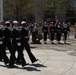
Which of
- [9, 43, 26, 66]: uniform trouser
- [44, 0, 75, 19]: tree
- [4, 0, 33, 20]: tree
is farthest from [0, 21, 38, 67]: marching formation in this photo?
[44, 0, 75, 19]: tree

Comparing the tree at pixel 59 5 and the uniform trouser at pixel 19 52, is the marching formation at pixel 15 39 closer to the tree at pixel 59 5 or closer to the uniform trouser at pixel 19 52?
the uniform trouser at pixel 19 52

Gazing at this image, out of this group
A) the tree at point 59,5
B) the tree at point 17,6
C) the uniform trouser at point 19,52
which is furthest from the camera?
the tree at point 59,5

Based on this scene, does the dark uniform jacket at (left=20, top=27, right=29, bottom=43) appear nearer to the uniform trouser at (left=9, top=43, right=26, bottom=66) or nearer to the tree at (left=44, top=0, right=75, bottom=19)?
the uniform trouser at (left=9, top=43, right=26, bottom=66)

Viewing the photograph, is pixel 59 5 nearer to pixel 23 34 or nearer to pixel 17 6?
pixel 17 6

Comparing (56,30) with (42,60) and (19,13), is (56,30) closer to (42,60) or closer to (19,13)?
(42,60)

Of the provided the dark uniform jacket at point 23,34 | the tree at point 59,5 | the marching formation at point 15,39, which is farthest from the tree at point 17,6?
the dark uniform jacket at point 23,34

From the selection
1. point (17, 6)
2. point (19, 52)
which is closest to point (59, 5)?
point (17, 6)

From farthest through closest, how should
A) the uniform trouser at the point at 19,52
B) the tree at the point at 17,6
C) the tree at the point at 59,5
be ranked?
the tree at the point at 59,5 → the tree at the point at 17,6 → the uniform trouser at the point at 19,52

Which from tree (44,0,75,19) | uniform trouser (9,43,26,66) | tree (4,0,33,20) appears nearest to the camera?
uniform trouser (9,43,26,66)

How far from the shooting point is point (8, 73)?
36.2ft

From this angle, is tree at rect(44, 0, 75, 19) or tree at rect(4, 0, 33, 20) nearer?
tree at rect(4, 0, 33, 20)

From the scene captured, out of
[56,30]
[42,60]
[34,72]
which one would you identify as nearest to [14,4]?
[56,30]

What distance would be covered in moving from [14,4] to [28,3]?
2.31 meters

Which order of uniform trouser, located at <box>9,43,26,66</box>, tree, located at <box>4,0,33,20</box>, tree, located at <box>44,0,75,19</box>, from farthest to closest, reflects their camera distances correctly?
tree, located at <box>44,0,75,19</box>, tree, located at <box>4,0,33,20</box>, uniform trouser, located at <box>9,43,26,66</box>
